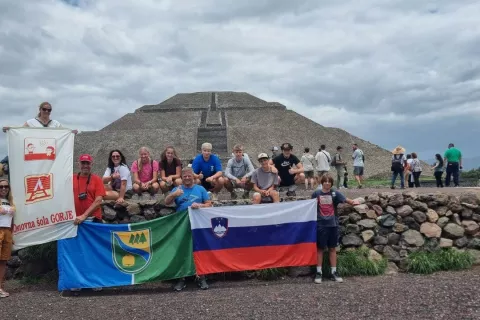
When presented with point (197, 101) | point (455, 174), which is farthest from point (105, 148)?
point (455, 174)

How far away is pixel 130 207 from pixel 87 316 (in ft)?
9.06

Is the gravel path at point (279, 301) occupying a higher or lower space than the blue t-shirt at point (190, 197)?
lower

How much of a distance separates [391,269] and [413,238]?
2.69 ft

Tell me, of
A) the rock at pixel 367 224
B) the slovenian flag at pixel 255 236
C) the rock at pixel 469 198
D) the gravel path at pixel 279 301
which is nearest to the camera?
the gravel path at pixel 279 301

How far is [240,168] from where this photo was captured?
372 inches

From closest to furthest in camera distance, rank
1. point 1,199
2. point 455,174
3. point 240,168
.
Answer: point 1,199, point 240,168, point 455,174

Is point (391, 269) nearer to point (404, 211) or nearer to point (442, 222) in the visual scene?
point (404, 211)

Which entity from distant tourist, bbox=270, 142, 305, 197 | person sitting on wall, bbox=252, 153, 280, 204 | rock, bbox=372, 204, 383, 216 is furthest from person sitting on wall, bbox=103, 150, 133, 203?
rock, bbox=372, 204, 383, 216

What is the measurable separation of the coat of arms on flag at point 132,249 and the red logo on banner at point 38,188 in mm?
1336

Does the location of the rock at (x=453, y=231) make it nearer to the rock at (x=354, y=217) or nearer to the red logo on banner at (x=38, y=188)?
the rock at (x=354, y=217)

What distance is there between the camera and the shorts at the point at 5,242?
Result: 7.44 meters

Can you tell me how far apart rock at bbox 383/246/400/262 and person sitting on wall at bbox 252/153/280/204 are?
7.43 feet

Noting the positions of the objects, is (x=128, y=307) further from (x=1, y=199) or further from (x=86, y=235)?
(x=1, y=199)

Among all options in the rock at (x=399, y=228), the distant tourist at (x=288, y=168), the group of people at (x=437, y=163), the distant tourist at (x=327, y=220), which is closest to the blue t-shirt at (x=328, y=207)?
the distant tourist at (x=327, y=220)
